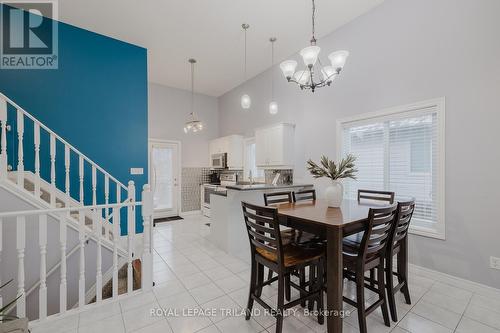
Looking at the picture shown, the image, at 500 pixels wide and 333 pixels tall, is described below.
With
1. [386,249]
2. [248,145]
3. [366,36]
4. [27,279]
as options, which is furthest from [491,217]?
[27,279]

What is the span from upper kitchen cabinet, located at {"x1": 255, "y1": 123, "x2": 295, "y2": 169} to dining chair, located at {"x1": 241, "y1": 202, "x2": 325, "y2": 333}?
249 cm

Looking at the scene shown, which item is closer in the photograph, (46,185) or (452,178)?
(452,178)

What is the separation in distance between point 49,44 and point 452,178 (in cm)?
585

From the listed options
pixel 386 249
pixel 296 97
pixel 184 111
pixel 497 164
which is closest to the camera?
pixel 386 249

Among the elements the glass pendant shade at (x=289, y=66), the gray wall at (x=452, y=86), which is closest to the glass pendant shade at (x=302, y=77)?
the glass pendant shade at (x=289, y=66)

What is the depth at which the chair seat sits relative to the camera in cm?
169

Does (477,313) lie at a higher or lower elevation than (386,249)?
lower

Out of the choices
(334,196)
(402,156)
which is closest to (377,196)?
(402,156)

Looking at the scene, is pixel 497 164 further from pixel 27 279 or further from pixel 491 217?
pixel 27 279

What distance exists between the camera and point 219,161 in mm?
6090

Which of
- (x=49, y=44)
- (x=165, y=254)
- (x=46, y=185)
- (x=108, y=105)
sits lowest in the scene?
(x=165, y=254)

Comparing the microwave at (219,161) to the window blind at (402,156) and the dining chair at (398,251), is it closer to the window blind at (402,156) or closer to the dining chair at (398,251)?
the window blind at (402,156)

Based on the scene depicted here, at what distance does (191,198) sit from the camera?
6199 millimetres

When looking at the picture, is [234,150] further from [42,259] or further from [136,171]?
[42,259]
